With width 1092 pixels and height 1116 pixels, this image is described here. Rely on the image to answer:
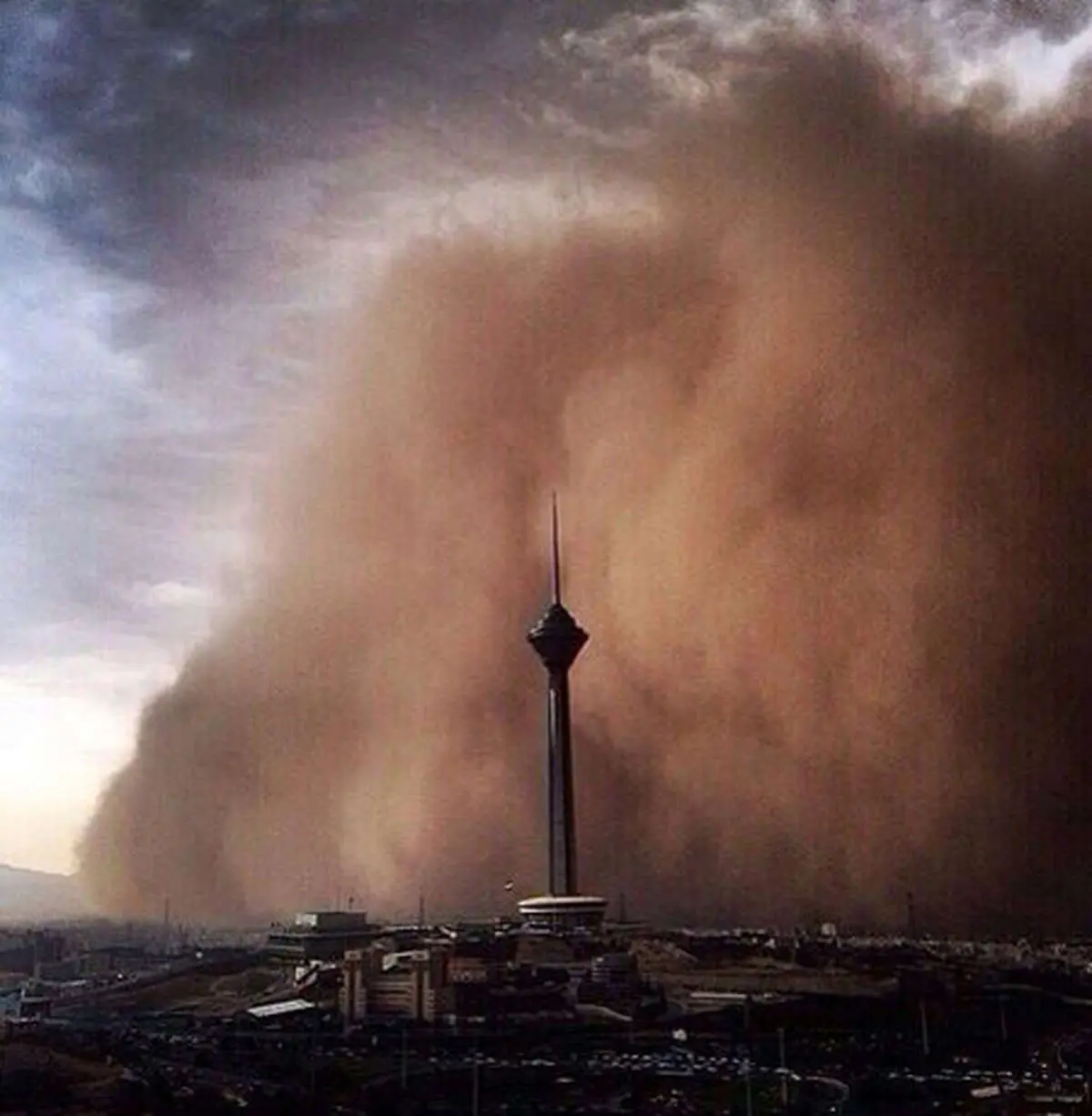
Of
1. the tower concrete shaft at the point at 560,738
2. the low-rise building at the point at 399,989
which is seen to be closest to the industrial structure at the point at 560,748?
the tower concrete shaft at the point at 560,738

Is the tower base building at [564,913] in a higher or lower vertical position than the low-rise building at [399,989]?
higher

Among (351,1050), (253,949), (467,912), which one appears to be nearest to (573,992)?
(351,1050)

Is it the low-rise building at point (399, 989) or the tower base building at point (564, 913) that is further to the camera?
the tower base building at point (564, 913)

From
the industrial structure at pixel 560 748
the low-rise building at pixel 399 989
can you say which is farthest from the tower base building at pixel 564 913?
the low-rise building at pixel 399 989

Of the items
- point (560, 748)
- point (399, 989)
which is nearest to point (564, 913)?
point (560, 748)

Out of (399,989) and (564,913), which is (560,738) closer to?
(564,913)

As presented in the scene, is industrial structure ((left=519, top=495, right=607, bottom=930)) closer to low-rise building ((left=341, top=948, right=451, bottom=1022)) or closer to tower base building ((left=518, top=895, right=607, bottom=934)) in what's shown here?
tower base building ((left=518, top=895, right=607, bottom=934))

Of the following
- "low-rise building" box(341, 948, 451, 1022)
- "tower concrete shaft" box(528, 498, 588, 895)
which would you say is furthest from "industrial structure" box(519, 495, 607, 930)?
"low-rise building" box(341, 948, 451, 1022)

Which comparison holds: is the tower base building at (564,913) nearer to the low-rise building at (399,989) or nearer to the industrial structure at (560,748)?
the industrial structure at (560,748)
